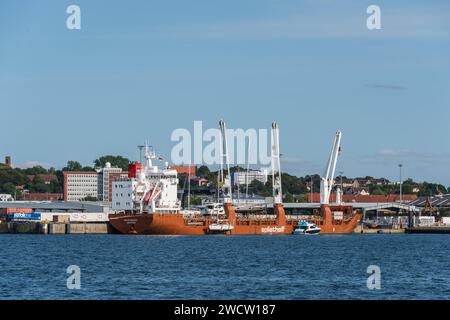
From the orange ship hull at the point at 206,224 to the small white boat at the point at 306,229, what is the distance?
92 centimetres

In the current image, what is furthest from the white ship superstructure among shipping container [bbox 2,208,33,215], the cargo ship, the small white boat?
shipping container [bbox 2,208,33,215]

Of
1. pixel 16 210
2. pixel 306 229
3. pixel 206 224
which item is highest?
pixel 16 210

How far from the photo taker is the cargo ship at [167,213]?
100 metres

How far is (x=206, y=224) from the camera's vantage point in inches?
4161

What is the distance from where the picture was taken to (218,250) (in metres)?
68.4

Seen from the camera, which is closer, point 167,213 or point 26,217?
point 167,213

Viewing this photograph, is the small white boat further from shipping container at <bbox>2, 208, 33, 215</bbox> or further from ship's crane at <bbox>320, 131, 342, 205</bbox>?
shipping container at <bbox>2, 208, 33, 215</bbox>

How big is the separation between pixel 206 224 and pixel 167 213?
5.71 meters

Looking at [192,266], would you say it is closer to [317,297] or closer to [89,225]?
[317,297]

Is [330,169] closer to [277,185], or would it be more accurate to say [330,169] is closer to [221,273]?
[277,185]

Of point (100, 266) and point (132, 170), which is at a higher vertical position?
point (132, 170)

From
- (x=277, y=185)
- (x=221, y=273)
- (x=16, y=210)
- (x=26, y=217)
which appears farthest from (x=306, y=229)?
(x=221, y=273)

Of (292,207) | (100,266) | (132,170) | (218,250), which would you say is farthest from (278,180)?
(100,266)
